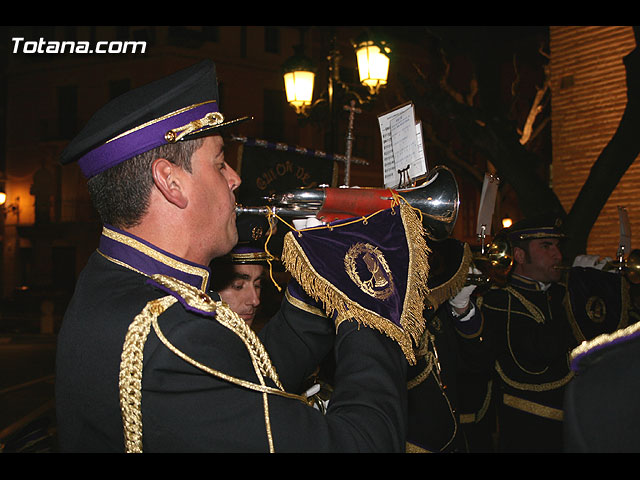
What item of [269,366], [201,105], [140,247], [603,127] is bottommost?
[269,366]

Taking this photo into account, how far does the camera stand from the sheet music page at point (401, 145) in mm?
2408

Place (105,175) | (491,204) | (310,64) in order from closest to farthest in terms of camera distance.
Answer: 1. (105,175)
2. (491,204)
3. (310,64)

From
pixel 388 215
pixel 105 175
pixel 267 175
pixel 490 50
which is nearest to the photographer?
pixel 105 175

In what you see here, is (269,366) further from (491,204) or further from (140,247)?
(491,204)

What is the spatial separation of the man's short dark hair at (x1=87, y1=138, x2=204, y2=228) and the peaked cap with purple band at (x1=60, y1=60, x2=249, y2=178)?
0.02 m

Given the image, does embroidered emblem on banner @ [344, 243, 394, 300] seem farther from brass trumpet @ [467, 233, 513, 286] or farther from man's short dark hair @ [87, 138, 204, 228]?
brass trumpet @ [467, 233, 513, 286]

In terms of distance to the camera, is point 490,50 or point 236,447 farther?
point 490,50

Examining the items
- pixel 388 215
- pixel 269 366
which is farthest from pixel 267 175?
pixel 269 366

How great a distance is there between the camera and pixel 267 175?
4.21 meters

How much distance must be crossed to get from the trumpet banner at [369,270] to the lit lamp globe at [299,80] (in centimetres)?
575

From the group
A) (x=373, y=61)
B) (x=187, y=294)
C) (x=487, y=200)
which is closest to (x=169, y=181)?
(x=187, y=294)

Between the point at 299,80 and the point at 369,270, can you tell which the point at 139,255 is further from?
the point at 299,80

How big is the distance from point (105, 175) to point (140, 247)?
0.25 metres

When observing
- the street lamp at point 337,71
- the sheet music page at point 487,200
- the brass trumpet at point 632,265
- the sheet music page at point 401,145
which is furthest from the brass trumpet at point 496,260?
the street lamp at point 337,71
